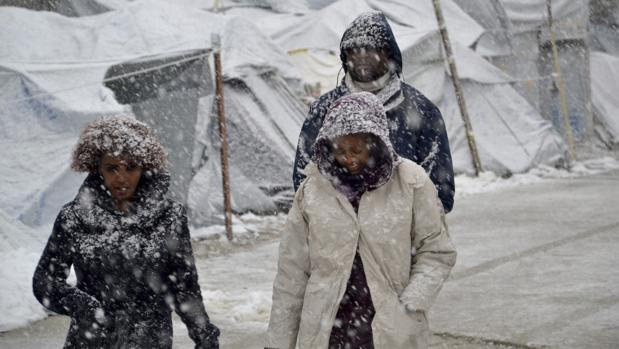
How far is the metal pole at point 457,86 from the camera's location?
14.1 meters

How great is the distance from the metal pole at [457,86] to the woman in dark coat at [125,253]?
11.4 m

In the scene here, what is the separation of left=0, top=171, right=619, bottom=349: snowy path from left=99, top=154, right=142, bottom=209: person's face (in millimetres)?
2897

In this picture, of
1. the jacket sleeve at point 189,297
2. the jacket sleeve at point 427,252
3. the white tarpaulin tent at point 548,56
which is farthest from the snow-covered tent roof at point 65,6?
the jacket sleeve at point 427,252

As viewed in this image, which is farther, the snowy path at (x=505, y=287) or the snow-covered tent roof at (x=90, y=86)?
the snow-covered tent roof at (x=90, y=86)

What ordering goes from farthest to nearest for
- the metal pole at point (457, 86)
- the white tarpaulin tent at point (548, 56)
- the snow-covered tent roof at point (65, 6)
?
the white tarpaulin tent at point (548, 56) < the metal pole at point (457, 86) < the snow-covered tent roof at point (65, 6)

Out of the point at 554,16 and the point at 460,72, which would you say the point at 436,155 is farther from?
the point at 554,16

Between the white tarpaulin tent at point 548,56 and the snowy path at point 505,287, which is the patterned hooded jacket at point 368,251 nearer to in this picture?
the snowy path at point 505,287

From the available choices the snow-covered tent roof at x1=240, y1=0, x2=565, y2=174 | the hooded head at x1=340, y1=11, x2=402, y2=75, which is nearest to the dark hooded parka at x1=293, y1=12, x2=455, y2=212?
the hooded head at x1=340, y1=11, x2=402, y2=75

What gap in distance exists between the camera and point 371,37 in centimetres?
396

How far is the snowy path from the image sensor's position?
5660mm

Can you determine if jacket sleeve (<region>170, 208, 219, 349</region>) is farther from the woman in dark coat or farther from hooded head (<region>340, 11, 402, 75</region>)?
hooded head (<region>340, 11, 402, 75</region>)

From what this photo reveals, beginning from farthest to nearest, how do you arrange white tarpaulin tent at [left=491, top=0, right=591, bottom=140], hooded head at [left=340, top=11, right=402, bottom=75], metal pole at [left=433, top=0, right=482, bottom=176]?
1. white tarpaulin tent at [left=491, top=0, right=591, bottom=140]
2. metal pole at [left=433, top=0, right=482, bottom=176]
3. hooded head at [left=340, top=11, right=402, bottom=75]

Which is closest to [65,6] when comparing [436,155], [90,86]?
[90,86]

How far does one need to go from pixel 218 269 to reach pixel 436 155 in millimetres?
4681
